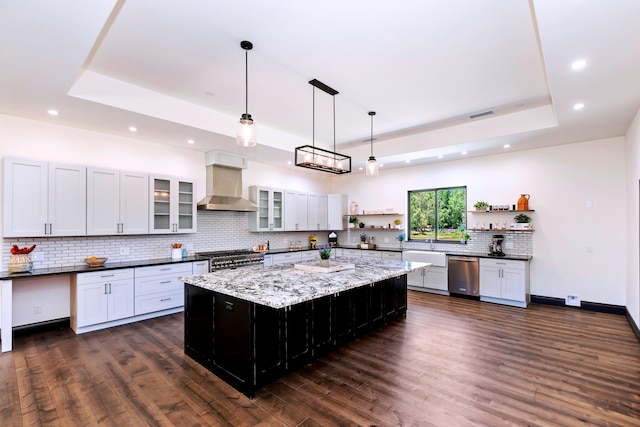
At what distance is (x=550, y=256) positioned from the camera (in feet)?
17.9

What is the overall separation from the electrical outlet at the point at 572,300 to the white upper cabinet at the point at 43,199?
772 centimetres

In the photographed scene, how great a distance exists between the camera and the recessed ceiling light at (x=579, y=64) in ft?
8.63

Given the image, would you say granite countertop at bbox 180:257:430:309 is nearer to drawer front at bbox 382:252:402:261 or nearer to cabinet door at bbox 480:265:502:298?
cabinet door at bbox 480:265:502:298

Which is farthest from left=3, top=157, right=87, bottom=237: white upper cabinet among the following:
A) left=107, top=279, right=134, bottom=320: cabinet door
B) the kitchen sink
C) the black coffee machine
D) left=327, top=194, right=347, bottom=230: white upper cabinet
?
the black coffee machine

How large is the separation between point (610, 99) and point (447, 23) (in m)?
2.36

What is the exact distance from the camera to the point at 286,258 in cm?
675

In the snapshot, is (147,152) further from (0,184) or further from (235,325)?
(235,325)

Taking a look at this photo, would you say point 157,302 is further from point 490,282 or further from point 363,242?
point 490,282

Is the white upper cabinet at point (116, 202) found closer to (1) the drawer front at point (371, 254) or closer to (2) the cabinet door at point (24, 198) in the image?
(2) the cabinet door at point (24, 198)

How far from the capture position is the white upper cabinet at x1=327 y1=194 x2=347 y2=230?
322 inches

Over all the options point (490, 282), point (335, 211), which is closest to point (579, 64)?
point (490, 282)

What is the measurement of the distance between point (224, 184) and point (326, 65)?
3471 mm

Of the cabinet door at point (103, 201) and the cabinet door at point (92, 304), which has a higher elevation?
the cabinet door at point (103, 201)

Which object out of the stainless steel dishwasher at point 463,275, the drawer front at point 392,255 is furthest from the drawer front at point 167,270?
the stainless steel dishwasher at point 463,275
